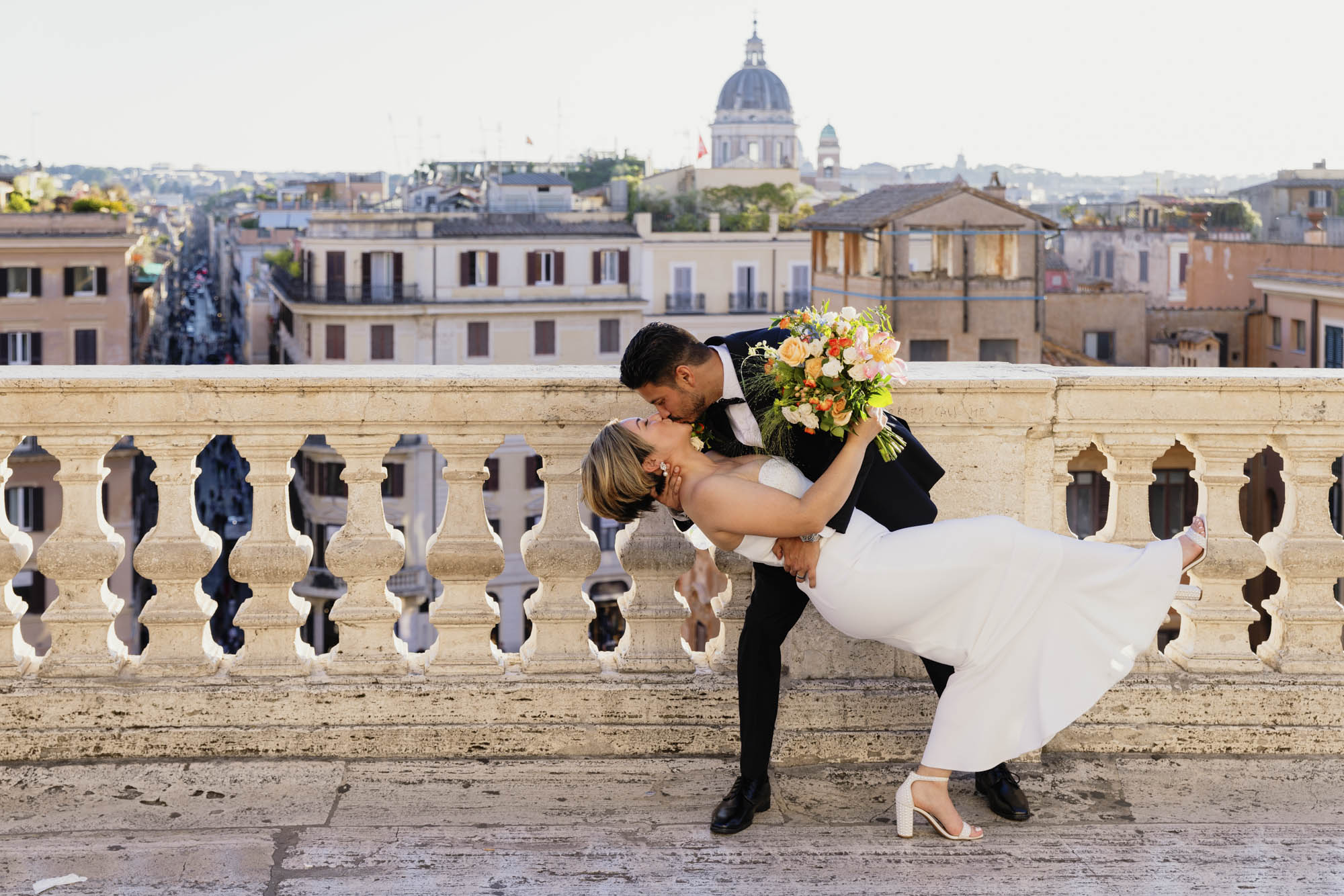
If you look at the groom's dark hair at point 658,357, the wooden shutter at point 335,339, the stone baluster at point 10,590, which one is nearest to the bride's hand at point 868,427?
the groom's dark hair at point 658,357

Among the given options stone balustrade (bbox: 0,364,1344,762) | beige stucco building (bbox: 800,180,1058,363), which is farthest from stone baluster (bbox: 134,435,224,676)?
beige stucco building (bbox: 800,180,1058,363)

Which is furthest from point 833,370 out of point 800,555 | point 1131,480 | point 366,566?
point 366,566

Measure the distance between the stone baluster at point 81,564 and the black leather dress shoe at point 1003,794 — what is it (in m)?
2.09

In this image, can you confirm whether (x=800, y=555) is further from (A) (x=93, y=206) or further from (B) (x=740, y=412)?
(A) (x=93, y=206)

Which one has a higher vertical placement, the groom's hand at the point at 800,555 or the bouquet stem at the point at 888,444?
the bouquet stem at the point at 888,444

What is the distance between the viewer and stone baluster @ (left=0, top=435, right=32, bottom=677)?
12.6 feet

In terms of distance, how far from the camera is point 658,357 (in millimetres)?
3465

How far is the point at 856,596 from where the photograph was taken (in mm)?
3496

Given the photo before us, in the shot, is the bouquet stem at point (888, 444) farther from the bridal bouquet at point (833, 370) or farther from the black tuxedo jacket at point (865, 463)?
the bridal bouquet at point (833, 370)

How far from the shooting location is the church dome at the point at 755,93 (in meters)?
146

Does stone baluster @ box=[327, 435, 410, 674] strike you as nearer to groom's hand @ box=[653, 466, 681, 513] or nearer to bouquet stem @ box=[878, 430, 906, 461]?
groom's hand @ box=[653, 466, 681, 513]

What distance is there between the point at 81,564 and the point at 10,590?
9.4 inches

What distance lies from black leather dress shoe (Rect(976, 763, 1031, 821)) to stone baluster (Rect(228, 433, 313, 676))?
65.9 inches

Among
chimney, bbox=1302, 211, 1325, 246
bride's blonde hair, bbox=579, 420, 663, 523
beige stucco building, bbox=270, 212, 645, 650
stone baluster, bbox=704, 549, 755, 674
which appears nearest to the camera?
bride's blonde hair, bbox=579, 420, 663, 523
